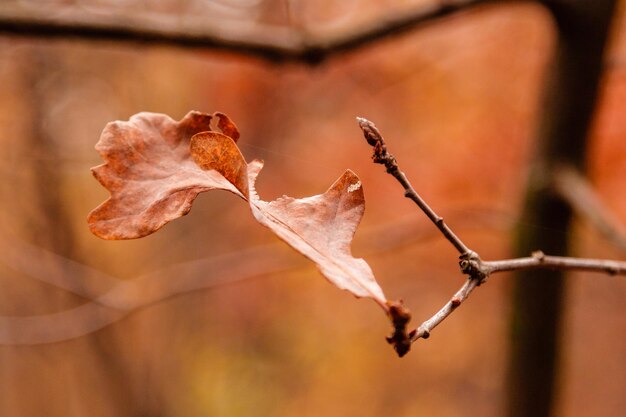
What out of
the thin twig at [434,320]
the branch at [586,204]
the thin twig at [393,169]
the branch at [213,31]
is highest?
the branch at [213,31]

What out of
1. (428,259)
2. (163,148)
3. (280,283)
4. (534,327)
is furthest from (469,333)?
(163,148)

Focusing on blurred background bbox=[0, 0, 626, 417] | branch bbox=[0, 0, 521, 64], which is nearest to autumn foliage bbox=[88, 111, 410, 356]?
branch bbox=[0, 0, 521, 64]

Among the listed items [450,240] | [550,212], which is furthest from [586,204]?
[450,240]

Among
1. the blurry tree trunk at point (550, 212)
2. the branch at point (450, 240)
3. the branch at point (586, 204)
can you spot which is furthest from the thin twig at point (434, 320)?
the blurry tree trunk at point (550, 212)

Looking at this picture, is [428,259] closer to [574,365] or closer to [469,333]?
[469,333]

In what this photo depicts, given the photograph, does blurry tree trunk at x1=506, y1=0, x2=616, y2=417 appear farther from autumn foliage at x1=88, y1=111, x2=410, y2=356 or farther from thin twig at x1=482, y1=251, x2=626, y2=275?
autumn foliage at x1=88, y1=111, x2=410, y2=356

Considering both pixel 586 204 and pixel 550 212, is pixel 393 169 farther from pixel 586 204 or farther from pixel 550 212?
pixel 550 212

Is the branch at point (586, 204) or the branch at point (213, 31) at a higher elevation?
the branch at point (213, 31)

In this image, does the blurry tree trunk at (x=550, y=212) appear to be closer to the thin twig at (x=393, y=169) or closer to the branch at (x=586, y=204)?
the branch at (x=586, y=204)
